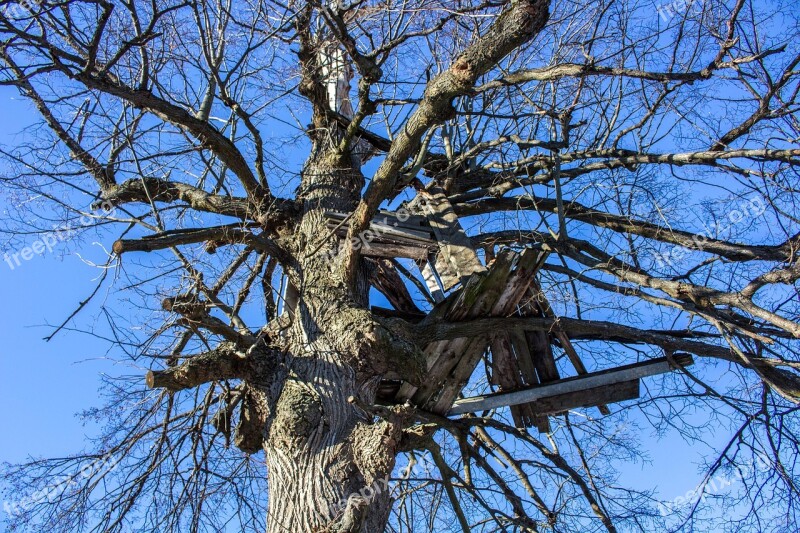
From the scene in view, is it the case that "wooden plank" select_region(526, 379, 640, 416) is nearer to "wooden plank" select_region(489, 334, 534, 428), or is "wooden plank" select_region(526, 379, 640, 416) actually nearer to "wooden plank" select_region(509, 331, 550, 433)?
"wooden plank" select_region(509, 331, 550, 433)

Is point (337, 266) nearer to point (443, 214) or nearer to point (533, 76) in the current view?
point (443, 214)

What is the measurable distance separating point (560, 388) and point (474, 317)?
3.98 ft

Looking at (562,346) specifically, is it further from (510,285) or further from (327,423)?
(327,423)

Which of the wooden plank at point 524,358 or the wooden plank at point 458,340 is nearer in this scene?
the wooden plank at point 458,340

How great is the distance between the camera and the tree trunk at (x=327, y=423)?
139 inches

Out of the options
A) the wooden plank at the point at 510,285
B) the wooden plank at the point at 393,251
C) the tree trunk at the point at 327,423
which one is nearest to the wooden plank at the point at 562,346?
the wooden plank at the point at 510,285

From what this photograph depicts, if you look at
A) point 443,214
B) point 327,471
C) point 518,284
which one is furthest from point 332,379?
point 443,214

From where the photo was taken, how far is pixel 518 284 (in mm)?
4645

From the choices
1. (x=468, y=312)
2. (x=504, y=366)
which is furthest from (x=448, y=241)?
(x=504, y=366)

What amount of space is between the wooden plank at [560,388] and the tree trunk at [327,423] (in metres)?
1.39

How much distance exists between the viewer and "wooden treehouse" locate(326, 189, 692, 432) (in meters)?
4.65

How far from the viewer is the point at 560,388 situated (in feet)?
17.7

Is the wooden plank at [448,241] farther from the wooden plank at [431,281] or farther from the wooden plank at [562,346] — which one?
the wooden plank at [562,346]

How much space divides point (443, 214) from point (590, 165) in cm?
129
